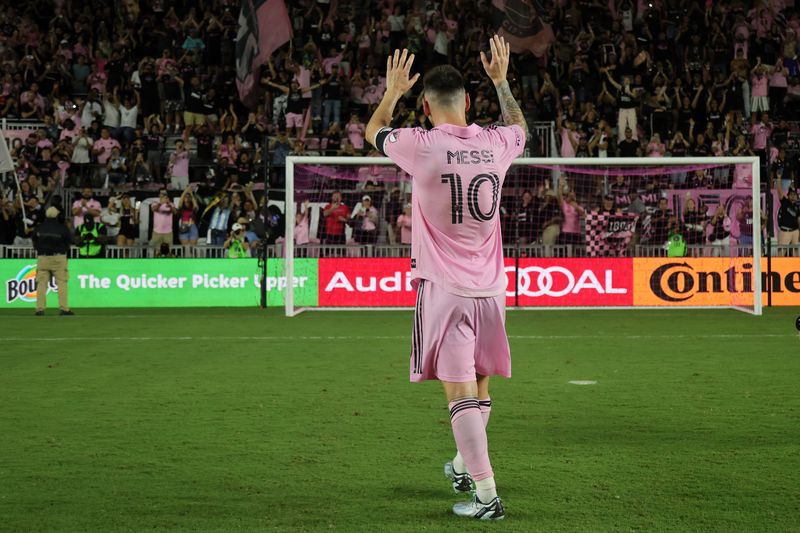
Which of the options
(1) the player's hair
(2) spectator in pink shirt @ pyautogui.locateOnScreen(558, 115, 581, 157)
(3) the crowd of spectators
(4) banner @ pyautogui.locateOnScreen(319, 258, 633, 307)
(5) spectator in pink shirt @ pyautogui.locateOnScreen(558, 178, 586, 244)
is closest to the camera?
(1) the player's hair

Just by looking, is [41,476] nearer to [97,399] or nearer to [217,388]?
[97,399]

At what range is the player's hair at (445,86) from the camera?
17.8 ft

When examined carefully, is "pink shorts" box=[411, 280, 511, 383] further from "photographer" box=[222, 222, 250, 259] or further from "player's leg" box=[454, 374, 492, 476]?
"photographer" box=[222, 222, 250, 259]

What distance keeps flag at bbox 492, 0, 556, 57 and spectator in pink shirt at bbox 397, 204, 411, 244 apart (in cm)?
639

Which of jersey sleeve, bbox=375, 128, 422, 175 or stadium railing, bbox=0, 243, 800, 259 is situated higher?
jersey sleeve, bbox=375, 128, 422, 175

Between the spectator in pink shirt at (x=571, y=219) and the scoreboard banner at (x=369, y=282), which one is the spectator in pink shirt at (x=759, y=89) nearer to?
the scoreboard banner at (x=369, y=282)

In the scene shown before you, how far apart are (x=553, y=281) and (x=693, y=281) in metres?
2.60

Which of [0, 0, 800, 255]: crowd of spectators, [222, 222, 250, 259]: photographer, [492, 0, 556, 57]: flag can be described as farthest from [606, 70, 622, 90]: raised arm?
[222, 222, 250, 259]: photographer

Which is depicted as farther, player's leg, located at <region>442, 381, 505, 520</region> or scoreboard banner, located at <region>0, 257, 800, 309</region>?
scoreboard banner, located at <region>0, 257, 800, 309</region>

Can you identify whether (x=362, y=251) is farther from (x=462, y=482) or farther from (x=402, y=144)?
(x=402, y=144)

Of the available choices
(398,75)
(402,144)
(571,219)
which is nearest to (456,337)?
(402,144)

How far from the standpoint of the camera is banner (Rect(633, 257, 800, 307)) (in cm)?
2062

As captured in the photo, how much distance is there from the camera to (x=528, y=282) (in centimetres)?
2105

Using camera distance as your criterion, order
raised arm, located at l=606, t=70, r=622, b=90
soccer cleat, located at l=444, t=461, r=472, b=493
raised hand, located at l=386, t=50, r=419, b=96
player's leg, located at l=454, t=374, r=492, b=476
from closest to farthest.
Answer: raised hand, located at l=386, t=50, r=419, b=96, player's leg, located at l=454, t=374, r=492, b=476, soccer cleat, located at l=444, t=461, r=472, b=493, raised arm, located at l=606, t=70, r=622, b=90
